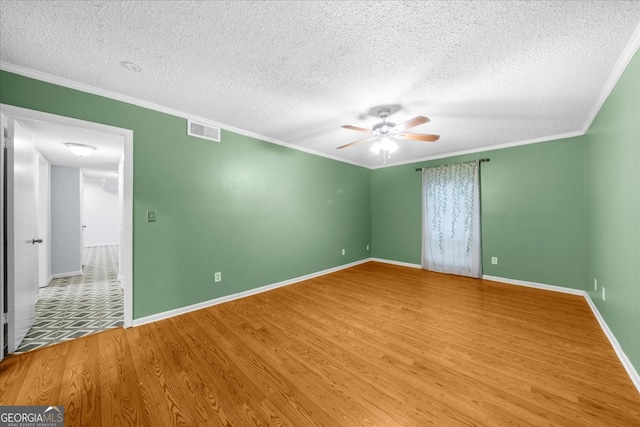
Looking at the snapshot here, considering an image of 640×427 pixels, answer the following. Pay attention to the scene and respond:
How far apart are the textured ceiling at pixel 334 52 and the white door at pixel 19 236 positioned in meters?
0.82

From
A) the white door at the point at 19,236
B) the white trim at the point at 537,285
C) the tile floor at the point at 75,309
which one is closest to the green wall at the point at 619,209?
the white trim at the point at 537,285

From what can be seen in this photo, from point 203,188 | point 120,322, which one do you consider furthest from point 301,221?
point 120,322

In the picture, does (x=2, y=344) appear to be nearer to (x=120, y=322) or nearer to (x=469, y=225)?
(x=120, y=322)

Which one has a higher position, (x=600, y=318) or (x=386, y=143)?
(x=386, y=143)

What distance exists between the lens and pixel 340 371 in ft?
6.01

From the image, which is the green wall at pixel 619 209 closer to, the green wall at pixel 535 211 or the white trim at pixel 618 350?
the white trim at pixel 618 350

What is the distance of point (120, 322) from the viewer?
8.66 ft

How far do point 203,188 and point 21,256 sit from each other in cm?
171

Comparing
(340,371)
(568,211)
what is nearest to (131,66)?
(340,371)

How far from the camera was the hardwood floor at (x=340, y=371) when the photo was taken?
1433 mm

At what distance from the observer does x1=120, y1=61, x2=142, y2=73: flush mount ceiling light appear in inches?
76.6

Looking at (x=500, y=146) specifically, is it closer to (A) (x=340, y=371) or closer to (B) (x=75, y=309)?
(A) (x=340, y=371)

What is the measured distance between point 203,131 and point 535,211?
17.4 feet

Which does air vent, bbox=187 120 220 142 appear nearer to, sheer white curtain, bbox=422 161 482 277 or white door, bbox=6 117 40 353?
white door, bbox=6 117 40 353
